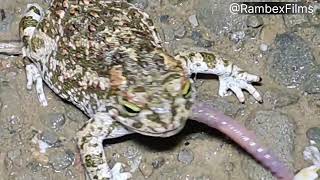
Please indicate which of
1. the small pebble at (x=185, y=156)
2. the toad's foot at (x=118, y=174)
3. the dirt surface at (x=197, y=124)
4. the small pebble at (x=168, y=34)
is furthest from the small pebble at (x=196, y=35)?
the toad's foot at (x=118, y=174)

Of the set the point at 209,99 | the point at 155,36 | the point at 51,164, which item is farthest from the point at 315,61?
the point at 51,164

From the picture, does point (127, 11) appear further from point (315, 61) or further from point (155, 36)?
point (315, 61)

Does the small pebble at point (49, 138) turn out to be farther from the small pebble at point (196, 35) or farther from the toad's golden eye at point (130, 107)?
the small pebble at point (196, 35)

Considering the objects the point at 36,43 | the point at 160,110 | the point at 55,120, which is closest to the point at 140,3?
the point at 36,43

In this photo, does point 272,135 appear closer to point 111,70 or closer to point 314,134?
point 314,134

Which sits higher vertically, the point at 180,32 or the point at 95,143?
the point at 180,32

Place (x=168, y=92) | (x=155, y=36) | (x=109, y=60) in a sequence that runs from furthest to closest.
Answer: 1. (x=155, y=36)
2. (x=109, y=60)
3. (x=168, y=92)

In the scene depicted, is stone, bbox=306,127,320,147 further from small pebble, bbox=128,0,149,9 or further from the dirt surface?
small pebble, bbox=128,0,149,9
